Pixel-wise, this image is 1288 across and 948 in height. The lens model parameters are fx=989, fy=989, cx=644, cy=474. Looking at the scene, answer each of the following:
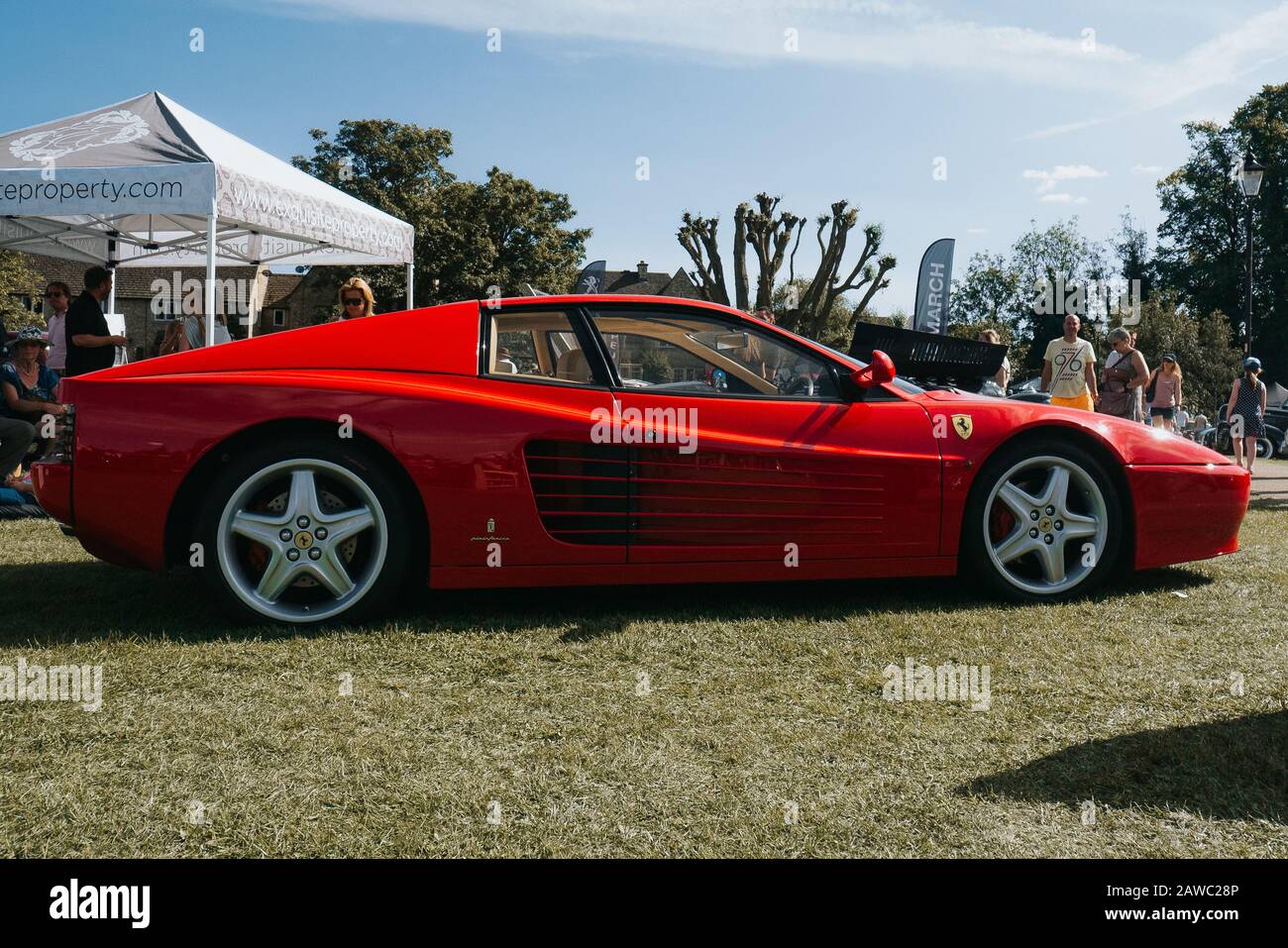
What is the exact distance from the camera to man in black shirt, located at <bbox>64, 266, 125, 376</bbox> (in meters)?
7.73

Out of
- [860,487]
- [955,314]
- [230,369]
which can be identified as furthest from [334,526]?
[955,314]

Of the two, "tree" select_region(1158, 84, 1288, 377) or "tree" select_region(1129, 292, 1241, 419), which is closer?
"tree" select_region(1129, 292, 1241, 419)

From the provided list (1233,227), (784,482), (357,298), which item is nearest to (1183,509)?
(784,482)

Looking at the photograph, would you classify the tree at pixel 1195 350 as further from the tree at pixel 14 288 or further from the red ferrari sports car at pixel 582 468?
the tree at pixel 14 288

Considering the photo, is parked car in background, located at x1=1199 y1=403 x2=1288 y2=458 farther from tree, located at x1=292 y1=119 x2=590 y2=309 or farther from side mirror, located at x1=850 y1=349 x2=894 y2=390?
tree, located at x1=292 y1=119 x2=590 y2=309

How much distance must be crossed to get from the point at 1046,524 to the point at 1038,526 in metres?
0.04

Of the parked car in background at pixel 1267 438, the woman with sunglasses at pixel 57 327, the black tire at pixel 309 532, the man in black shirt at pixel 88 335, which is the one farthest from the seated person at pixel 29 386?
the parked car in background at pixel 1267 438

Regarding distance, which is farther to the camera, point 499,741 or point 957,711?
point 957,711

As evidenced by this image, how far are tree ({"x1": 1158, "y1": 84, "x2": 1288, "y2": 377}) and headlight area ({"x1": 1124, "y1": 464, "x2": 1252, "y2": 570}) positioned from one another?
43502 mm

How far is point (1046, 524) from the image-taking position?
416cm

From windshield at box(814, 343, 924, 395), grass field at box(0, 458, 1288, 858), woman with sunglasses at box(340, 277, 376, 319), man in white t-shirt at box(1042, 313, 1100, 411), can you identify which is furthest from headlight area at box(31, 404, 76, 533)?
man in white t-shirt at box(1042, 313, 1100, 411)
